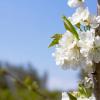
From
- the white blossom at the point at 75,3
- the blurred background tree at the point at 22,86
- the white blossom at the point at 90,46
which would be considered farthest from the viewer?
the blurred background tree at the point at 22,86

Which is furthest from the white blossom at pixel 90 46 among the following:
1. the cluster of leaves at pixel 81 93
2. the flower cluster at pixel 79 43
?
the cluster of leaves at pixel 81 93

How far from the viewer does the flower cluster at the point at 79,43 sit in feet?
3.48

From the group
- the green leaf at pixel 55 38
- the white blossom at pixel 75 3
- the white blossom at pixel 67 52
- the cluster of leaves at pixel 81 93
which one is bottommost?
the cluster of leaves at pixel 81 93

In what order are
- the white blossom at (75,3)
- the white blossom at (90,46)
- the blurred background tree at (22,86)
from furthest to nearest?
the blurred background tree at (22,86) → the white blossom at (75,3) → the white blossom at (90,46)

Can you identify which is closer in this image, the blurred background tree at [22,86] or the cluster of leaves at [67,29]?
the cluster of leaves at [67,29]

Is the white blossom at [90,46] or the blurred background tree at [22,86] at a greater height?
the blurred background tree at [22,86]

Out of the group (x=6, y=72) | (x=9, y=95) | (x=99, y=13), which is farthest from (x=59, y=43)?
(x=9, y=95)

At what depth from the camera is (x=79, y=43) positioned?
1084mm

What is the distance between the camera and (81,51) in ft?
3.47

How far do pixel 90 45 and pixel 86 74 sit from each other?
104 mm

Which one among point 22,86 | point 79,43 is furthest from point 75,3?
point 22,86

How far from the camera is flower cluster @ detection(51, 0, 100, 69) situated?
106 centimetres

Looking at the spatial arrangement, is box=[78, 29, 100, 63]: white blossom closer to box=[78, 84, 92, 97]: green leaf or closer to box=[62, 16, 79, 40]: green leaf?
box=[62, 16, 79, 40]: green leaf

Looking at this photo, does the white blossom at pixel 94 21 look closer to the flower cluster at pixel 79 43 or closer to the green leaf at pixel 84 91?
the flower cluster at pixel 79 43
